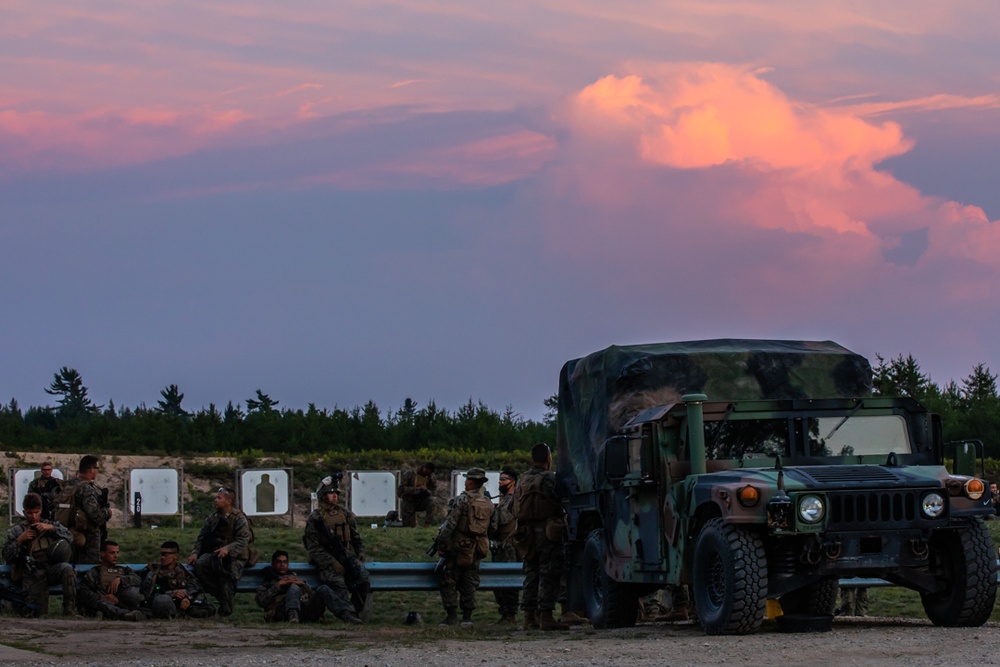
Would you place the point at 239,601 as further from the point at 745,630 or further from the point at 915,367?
the point at 915,367

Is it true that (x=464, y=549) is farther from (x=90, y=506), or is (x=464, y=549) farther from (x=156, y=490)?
(x=156, y=490)

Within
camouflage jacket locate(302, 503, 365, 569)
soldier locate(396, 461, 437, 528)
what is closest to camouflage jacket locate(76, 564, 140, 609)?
camouflage jacket locate(302, 503, 365, 569)

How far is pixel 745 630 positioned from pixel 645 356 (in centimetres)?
366

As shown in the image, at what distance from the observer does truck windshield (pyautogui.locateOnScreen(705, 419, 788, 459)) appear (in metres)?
14.3

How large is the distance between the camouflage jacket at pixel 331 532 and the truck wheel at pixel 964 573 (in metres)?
7.26

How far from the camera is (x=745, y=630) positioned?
1296cm

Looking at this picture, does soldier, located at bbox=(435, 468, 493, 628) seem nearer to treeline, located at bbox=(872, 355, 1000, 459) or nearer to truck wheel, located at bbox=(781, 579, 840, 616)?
truck wheel, located at bbox=(781, 579, 840, 616)

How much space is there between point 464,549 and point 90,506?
4516mm

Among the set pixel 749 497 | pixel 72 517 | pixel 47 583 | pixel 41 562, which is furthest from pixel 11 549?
pixel 749 497

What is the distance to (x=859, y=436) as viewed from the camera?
1443cm

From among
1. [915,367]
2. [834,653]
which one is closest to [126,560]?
[834,653]

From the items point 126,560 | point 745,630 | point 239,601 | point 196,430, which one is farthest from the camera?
point 196,430

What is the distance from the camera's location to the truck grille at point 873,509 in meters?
13.0

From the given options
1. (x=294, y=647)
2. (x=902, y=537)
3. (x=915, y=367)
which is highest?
(x=915, y=367)
